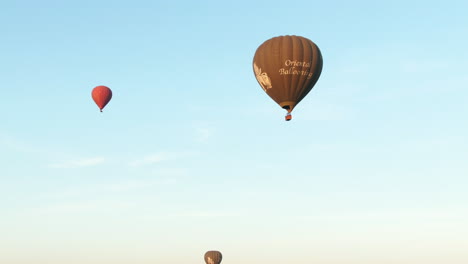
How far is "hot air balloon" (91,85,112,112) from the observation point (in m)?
80.0

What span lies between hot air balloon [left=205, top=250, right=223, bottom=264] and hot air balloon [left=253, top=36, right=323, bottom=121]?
231 ft

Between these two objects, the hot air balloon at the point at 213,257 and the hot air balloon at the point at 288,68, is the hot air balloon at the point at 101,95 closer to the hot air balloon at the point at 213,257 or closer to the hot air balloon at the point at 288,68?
the hot air balloon at the point at 288,68

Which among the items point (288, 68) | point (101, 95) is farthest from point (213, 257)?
point (288, 68)

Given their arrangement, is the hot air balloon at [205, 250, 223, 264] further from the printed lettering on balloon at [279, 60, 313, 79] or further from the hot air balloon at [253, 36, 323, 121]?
the printed lettering on balloon at [279, 60, 313, 79]

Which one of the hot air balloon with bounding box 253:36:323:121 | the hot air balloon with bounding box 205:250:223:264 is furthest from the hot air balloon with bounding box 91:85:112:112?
the hot air balloon with bounding box 205:250:223:264

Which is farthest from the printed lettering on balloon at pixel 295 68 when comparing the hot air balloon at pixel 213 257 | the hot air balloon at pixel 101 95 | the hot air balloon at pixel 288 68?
the hot air balloon at pixel 213 257

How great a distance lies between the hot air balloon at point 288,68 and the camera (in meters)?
60.2

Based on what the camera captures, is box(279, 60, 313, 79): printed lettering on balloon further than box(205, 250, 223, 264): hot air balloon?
No

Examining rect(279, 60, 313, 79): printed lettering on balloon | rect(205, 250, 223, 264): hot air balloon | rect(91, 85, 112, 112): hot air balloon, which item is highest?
rect(91, 85, 112, 112): hot air balloon

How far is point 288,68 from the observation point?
197 ft

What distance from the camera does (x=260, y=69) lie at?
202 ft

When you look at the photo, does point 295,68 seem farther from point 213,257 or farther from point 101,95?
point 213,257

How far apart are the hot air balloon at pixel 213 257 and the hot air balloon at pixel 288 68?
7034 centimetres

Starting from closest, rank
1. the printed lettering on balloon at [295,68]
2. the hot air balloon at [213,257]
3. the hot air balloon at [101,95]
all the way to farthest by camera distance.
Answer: the printed lettering on balloon at [295,68]
the hot air balloon at [101,95]
the hot air balloon at [213,257]
